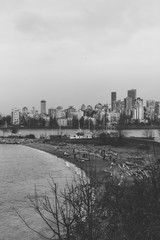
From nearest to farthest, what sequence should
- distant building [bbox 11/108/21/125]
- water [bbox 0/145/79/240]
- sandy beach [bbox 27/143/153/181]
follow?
water [bbox 0/145/79/240] < sandy beach [bbox 27/143/153/181] < distant building [bbox 11/108/21/125]

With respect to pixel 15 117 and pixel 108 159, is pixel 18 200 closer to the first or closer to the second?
pixel 108 159

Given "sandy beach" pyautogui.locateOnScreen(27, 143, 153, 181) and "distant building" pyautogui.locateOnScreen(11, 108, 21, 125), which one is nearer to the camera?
"sandy beach" pyautogui.locateOnScreen(27, 143, 153, 181)

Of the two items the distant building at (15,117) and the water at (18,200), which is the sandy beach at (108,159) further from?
the distant building at (15,117)

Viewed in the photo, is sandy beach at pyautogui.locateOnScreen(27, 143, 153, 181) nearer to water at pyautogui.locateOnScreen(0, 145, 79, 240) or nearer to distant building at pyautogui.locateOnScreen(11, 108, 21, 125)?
water at pyautogui.locateOnScreen(0, 145, 79, 240)

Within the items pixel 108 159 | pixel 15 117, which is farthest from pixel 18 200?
pixel 15 117

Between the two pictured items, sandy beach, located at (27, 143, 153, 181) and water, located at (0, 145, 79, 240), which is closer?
water, located at (0, 145, 79, 240)

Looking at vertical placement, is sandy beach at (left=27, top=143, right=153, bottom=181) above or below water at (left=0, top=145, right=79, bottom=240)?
above

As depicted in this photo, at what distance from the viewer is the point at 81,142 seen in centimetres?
6844

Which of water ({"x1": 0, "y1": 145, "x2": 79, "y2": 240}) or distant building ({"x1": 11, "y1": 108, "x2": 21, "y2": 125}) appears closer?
water ({"x1": 0, "y1": 145, "x2": 79, "y2": 240})

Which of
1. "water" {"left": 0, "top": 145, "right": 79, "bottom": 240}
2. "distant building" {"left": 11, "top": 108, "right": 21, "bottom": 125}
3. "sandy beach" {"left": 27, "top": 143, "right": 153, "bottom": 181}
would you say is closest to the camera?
"water" {"left": 0, "top": 145, "right": 79, "bottom": 240}

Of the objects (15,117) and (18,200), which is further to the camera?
(15,117)

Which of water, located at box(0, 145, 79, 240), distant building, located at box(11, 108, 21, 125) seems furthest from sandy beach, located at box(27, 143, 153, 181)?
distant building, located at box(11, 108, 21, 125)

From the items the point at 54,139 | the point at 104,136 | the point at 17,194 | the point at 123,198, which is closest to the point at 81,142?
the point at 104,136

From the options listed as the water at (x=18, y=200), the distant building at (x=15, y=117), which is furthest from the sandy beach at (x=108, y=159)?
the distant building at (x=15, y=117)
